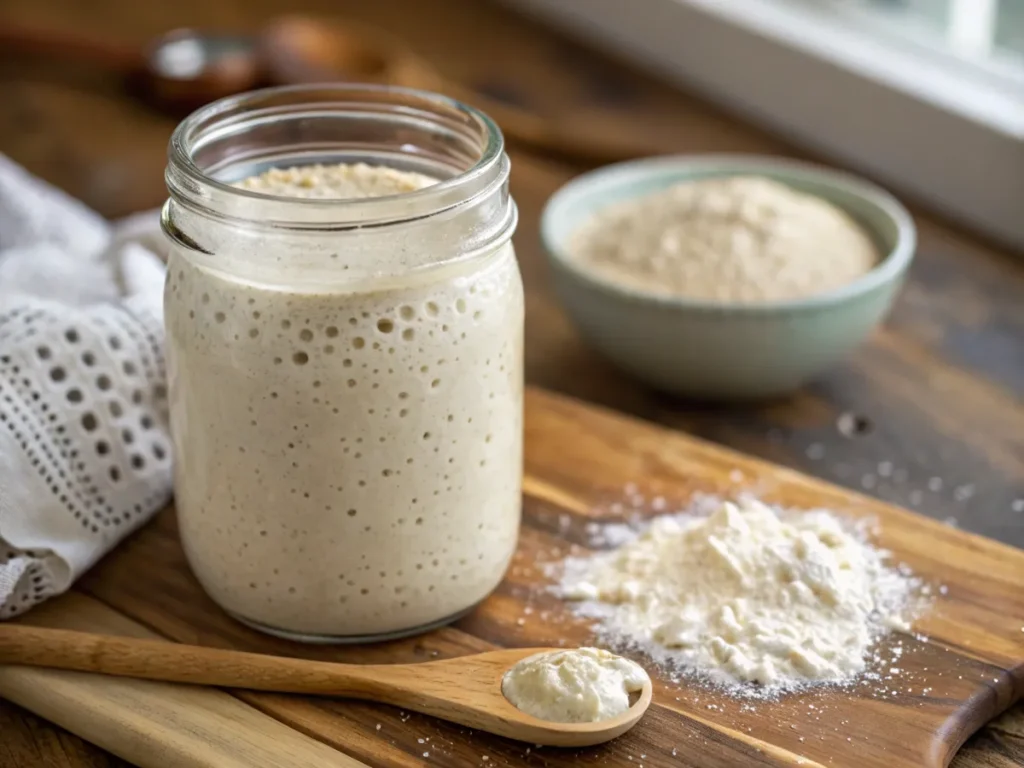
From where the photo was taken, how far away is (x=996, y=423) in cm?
107

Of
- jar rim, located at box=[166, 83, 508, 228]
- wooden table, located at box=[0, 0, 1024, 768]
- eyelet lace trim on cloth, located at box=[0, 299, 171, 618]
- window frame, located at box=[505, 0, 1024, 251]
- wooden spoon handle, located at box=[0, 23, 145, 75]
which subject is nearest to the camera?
jar rim, located at box=[166, 83, 508, 228]

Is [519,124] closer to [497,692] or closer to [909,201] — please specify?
[909,201]

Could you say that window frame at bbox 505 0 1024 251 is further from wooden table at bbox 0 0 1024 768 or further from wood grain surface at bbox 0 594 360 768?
wood grain surface at bbox 0 594 360 768

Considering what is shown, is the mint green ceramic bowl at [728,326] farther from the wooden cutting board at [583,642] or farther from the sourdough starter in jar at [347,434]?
the sourdough starter in jar at [347,434]

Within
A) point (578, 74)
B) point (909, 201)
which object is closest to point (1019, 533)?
point (909, 201)

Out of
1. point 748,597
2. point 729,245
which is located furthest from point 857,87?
point 748,597

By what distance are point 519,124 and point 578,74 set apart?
32 cm

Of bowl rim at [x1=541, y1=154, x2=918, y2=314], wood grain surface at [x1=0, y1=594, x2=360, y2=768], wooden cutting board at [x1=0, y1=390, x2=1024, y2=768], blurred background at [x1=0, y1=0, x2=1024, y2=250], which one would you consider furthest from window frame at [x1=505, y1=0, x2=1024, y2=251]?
wood grain surface at [x1=0, y1=594, x2=360, y2=768]

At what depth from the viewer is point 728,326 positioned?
1.03 m

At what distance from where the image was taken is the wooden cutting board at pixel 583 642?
0.72 meters

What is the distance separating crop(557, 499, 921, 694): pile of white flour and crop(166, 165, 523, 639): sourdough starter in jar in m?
0.09

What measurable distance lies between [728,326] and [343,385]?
1.35 ft

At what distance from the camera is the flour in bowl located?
1.07 m

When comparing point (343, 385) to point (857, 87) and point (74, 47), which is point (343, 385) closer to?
point (857, 87)
